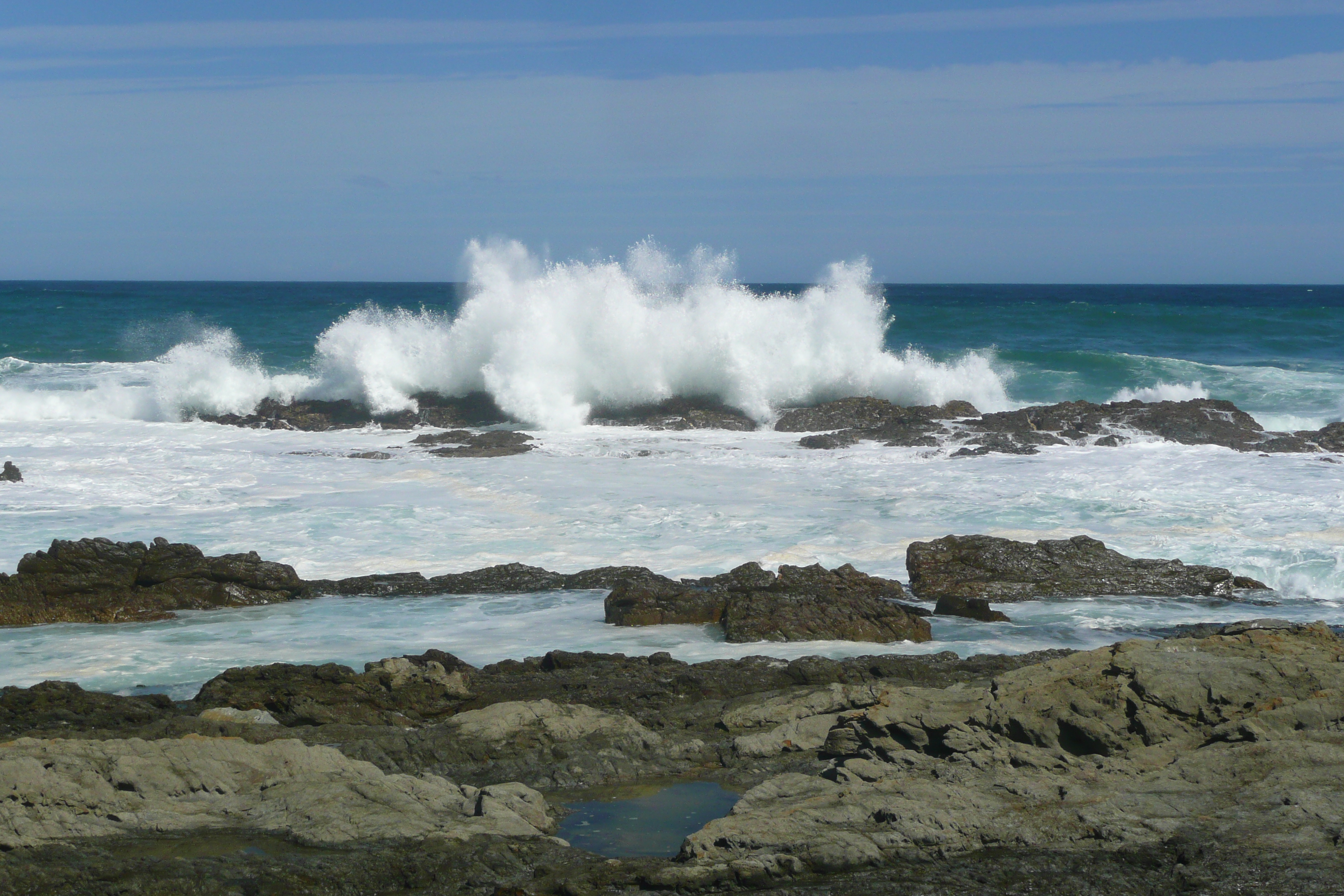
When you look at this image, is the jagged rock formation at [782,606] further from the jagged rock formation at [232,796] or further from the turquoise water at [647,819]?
the jagged rock formation at [232,796]

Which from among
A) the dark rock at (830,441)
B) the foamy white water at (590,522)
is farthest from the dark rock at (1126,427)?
the dark rock at (830,441)

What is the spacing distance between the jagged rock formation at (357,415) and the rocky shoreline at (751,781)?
14984mm

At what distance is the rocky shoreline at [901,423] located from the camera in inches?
688

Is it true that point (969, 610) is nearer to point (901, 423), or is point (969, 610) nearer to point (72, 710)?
point (72, 710)

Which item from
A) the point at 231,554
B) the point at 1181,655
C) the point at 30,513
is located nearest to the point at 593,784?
the point at 1181,655

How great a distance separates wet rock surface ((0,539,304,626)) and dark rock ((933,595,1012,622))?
5.22m

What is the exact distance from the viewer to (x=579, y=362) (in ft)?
75.6

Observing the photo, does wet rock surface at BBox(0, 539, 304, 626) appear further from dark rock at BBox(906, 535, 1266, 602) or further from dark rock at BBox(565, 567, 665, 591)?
dark rock at BBox(906, 535, 1266, 602)

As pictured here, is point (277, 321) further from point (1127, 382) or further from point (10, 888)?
point (10, 888)

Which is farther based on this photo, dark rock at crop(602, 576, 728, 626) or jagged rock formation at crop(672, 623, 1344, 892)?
dark rock at crop(602, 576, 728, 626)

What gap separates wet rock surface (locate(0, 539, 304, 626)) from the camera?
905 cm

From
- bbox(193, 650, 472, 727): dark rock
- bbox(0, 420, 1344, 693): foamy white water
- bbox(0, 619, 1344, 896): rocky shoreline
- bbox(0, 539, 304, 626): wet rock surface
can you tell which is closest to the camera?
bbox(0, 619, 1344, 896): rocky shoreline

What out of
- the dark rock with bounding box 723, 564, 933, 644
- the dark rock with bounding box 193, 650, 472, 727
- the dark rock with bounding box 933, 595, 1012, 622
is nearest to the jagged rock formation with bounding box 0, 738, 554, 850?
the dark rock with bounding box 193, 650, 472, 727

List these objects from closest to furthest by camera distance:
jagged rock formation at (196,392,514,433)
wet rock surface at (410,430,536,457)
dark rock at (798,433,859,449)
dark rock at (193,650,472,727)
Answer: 1. dark rock at (193,650,472,727)
2. wet rock surface at (410,430,536,457)
3. dark rock at (798,433,859,449)
4. jagged rock formation at (196,392,514,433)
